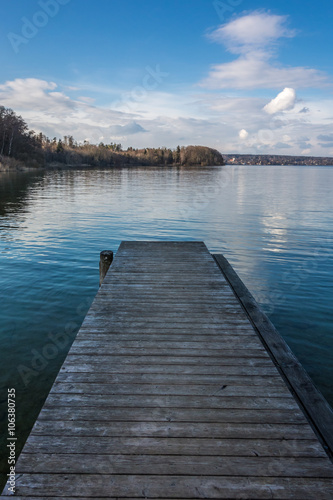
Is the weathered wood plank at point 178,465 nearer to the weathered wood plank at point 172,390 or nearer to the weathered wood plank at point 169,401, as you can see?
the weathered wood plank at point 169,401

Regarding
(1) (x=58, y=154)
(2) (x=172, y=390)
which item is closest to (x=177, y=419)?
(2) (x=172, y=390)

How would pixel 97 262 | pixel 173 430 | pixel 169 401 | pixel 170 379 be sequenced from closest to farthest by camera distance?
pixel 173 430 < pixel 169 401 < pixel 170 379 < pixel 97 262

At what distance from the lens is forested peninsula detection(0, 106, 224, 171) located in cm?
6712

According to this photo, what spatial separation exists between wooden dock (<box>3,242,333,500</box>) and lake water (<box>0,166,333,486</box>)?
1.63m

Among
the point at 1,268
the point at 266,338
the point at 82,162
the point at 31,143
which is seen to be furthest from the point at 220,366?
the point at 82,162

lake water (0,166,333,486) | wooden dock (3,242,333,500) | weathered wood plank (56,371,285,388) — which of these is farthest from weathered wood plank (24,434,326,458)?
lake water (0,166,333,486)

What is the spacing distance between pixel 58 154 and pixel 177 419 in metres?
113

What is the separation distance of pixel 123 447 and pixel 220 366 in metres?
1.66

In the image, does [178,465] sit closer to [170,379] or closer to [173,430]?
[173,430]

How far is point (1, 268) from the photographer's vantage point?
441 inches

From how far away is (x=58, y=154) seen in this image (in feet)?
349

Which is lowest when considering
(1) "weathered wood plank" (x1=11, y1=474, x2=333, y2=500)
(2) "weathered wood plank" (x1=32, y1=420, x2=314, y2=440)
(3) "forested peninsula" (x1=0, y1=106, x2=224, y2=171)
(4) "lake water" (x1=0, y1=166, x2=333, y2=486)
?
(4) "lake water" (x1=0, y1=166, x2=333, y2=486)

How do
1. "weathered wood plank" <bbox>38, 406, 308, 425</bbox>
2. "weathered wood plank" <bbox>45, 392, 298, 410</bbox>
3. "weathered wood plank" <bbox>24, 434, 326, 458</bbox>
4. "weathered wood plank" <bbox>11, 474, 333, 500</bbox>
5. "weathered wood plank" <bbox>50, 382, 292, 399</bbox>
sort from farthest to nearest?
"weathered wood plank" <bbox>50, 382, 292, 399</bbox>, "weathered wood plank" <bbox>45, 392, 298, 410</bbox>, "weathered wood plank" <bbox>38, 406, 308, 425</bbox>, "weathered wood plank" <bbox>24, 434, 326, 458</bbox>, "weathered wood plank" <bbox>11, 474, 333, 500</bbox>

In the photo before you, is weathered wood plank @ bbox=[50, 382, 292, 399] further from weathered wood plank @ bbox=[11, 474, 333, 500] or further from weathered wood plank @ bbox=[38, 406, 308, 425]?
weathered wood plank @ bbox=[11, 474, 333, 500]
